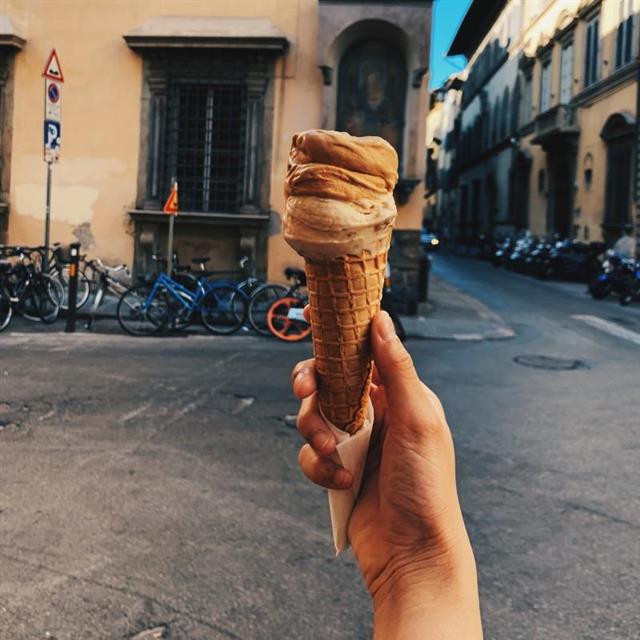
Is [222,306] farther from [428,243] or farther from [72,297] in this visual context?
[428,243]

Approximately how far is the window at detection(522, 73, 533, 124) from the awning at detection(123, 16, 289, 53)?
25108 millimetres

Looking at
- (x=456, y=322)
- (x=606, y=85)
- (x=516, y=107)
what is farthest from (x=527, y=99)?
(x=456, y=322)

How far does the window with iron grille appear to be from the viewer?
45.8 feet

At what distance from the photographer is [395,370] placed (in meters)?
1.61

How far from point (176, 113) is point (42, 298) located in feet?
15.0

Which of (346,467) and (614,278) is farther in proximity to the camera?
(614,278)

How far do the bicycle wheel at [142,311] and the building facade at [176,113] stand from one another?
310 centimetres

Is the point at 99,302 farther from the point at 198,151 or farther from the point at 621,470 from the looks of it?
the point at 621,470

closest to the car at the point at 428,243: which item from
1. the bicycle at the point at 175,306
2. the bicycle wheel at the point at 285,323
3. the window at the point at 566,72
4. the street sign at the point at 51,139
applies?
A: the window at the point at 566,72

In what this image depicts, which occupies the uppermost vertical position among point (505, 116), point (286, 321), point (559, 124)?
point (505, 116)

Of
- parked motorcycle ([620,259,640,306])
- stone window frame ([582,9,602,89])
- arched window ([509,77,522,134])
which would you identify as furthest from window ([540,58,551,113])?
parked motorcycle ([620,259,640,306])

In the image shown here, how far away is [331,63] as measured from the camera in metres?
13.0

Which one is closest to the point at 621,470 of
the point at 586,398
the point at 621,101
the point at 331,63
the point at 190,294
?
the point at 586,398

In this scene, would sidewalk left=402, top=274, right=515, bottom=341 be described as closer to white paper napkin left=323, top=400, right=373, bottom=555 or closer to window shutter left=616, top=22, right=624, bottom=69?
white paper napkin left=323, top=400, right=373, bottom=555
